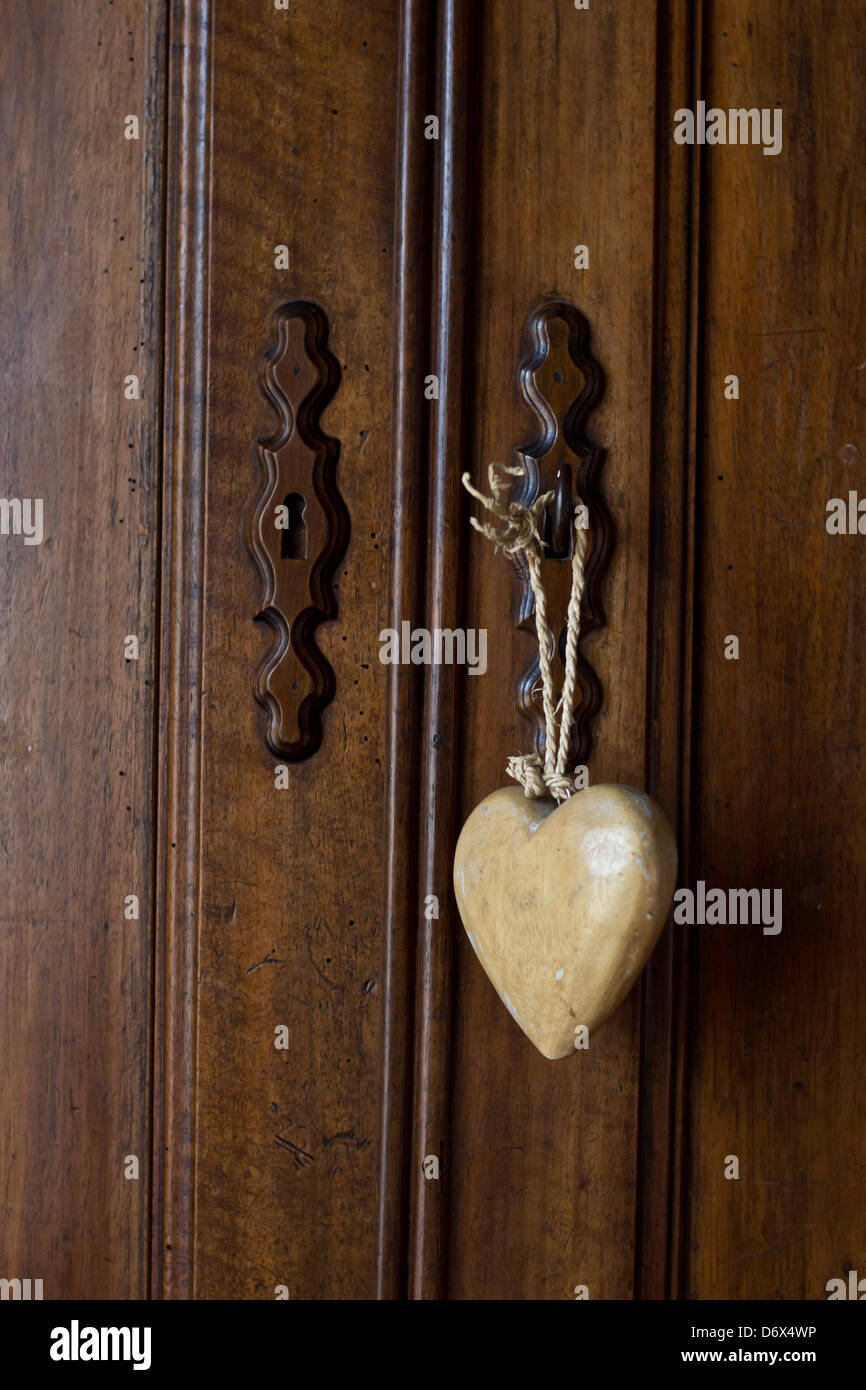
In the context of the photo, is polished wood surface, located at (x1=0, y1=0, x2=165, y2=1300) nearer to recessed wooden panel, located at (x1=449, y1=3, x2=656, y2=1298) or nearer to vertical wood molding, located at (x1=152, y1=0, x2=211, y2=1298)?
vertical wood molding, located at (x1=152, y1=0, x2=211, y2=1298)

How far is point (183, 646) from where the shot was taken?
630 millimetres

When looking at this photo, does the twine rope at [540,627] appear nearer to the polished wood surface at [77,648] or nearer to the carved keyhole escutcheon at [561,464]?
the carved keyhole escutcheon at [561,464]

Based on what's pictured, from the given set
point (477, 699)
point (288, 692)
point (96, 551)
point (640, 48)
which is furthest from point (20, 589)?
point (640, 48)

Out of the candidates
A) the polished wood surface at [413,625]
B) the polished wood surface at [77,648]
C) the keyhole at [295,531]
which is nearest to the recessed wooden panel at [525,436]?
the polished wood surface at [413,625]

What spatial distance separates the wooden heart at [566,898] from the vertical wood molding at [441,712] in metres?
0.07

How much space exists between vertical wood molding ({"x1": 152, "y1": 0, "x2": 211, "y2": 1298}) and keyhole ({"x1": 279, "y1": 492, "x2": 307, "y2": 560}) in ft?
0.18

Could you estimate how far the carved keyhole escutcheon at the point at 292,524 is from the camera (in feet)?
2.02

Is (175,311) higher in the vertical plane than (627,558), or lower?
higher

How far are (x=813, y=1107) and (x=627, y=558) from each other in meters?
0.39

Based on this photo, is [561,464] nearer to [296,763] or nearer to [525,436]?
[525,436]

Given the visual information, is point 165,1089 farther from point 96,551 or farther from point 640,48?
point 640,48

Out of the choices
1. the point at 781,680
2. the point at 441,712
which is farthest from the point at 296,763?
the point at 781,680

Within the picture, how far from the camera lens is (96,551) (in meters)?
0.65

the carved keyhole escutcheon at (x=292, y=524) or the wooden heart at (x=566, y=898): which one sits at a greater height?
the carved keyhole escutcheon at (x=292, y=524)
